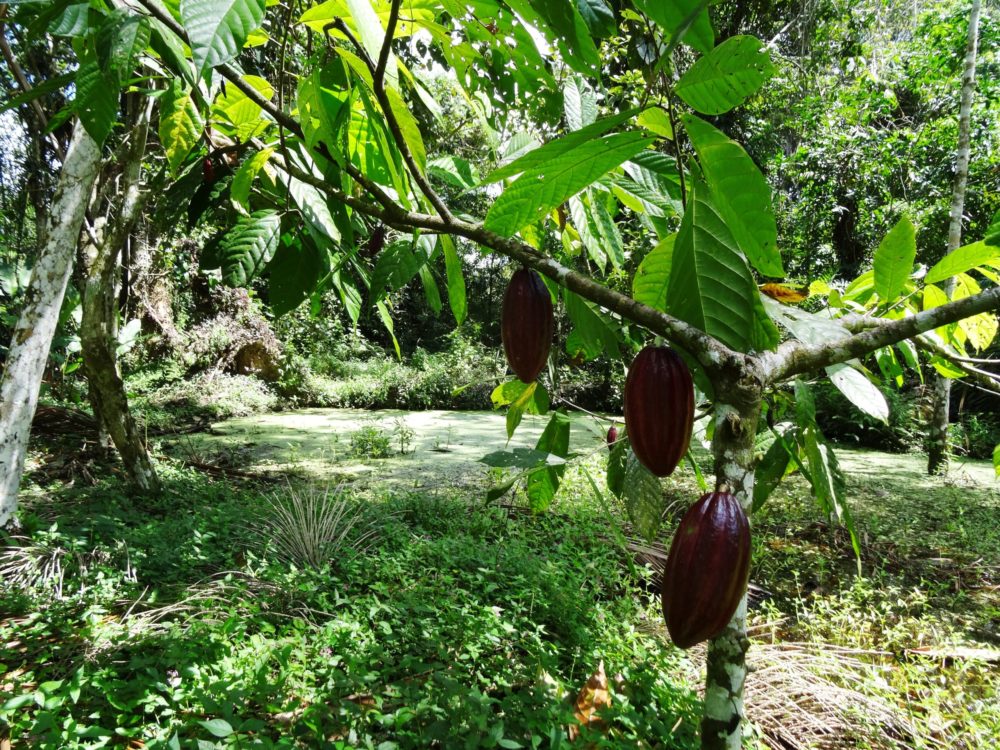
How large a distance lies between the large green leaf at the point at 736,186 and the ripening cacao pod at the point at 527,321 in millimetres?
190

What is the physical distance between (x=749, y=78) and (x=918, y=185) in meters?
6.19

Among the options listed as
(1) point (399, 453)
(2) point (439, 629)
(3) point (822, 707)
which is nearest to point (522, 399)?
(2) point (439, 629)

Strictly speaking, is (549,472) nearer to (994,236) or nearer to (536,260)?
(536,260)

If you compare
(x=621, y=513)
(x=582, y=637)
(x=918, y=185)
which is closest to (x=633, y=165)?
(x=582, y=637)

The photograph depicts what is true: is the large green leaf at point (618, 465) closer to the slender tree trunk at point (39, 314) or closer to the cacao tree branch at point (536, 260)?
the cacao tree branch at point (536, 260)

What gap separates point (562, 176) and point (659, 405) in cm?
17

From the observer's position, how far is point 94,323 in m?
Result: 2.60

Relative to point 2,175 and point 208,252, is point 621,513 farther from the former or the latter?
point 2,175

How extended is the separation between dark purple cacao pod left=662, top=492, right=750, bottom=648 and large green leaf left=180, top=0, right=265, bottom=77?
343 mm

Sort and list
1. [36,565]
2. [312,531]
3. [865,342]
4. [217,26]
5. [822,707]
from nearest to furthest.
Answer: [217,26] → [865,342] → [822,707] → [36,565] → [312,531]

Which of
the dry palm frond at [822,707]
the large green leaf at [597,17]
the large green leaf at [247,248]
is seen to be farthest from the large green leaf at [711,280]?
the dry palm frond at [822,707]

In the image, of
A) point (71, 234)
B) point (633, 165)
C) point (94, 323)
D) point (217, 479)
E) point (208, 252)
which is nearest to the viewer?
point (633, 165)

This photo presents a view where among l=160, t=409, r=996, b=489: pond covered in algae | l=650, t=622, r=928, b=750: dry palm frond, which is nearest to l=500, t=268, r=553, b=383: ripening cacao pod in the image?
l=650, t=622, r=928, b=750: dry palm frond

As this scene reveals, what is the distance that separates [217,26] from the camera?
292mm
